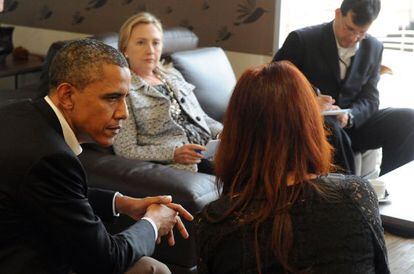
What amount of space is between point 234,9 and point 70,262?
3026mm

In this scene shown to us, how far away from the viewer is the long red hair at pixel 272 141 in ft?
4.63

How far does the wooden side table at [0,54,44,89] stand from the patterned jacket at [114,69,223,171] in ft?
5.22

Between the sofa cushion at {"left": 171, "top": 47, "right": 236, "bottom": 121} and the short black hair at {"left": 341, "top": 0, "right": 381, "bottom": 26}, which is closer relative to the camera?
the short black hair at {"left": 341, "top": 0, "right": 381, "bottom": 26}

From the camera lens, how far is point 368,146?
3742 mm

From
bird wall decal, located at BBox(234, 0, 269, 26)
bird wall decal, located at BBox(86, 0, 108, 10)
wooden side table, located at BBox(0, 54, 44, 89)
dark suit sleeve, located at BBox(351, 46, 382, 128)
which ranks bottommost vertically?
wooden side table, located at BBox(0, 54, 44, 89)

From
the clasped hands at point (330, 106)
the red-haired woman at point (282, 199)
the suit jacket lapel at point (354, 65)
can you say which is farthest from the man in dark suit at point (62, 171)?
the suit jacket lapel at point (354, 65)

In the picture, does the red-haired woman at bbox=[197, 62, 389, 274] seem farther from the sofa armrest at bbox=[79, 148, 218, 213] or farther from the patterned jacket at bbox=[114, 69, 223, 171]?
the patterned jacket at bbox=[114, 69, 223, 171]

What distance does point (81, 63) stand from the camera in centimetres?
157

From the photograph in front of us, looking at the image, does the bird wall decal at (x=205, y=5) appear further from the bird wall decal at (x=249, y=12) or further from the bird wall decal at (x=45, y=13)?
the bird wall decal at (x=45, y=13)

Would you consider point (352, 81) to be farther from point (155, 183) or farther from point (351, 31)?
point (155, 183)

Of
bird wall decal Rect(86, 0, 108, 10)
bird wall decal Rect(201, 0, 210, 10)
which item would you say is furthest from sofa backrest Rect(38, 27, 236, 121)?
bird wall decal Rect(86, 0, 108, 10)

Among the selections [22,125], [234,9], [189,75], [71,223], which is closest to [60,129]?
[22,125]

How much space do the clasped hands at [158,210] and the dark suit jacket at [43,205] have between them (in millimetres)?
235

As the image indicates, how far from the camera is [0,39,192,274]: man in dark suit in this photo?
145cm
